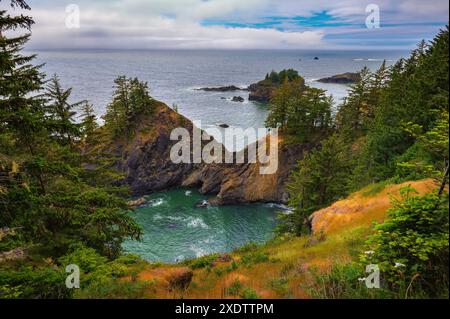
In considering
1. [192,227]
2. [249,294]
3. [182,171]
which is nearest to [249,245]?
[249,294]

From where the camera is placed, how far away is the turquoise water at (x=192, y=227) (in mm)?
38188

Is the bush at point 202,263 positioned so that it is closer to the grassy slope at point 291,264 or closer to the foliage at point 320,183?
the grassy slope at point 291,264

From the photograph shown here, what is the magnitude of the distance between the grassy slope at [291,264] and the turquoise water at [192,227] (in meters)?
20.2

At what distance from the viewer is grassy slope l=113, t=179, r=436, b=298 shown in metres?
8.85

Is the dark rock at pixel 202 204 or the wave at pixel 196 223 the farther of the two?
the dark rock at pixel 202 204

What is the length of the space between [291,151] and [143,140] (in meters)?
30.4

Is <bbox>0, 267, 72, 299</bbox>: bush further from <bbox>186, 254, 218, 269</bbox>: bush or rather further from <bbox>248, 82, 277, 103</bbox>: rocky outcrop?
<bbox>248, 82, 277, 103</bbox>: rocky outcrop

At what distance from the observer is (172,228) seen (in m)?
43.6

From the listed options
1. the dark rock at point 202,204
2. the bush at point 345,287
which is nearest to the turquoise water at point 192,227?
the dark rock at point 202,204

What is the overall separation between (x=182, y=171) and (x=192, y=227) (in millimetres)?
20013

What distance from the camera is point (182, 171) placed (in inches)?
2448

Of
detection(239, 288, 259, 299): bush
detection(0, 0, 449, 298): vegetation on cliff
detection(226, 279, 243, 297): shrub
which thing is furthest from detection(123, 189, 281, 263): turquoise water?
detection(239, 288, 259, 299): bush
